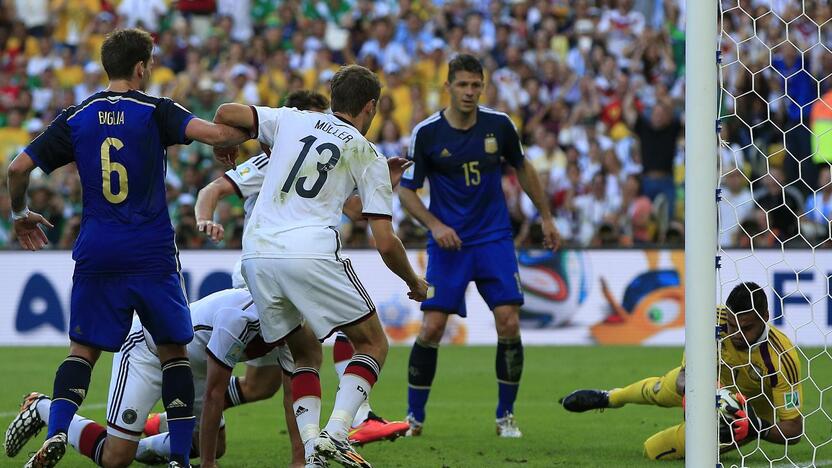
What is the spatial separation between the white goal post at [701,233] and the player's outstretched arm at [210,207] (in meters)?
2.31

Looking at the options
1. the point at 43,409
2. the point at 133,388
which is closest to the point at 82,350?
the point at 133,388

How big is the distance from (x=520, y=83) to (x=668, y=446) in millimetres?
11709

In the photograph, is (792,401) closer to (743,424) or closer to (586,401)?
(743,424)

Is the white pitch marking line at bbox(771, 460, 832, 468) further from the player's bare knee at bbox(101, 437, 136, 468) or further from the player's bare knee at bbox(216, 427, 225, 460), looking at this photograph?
the player's bare knee at bbox(101, 437, 136, 468)

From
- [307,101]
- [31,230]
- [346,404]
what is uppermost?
[307,101]

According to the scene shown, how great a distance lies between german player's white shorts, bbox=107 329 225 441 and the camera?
247 inches

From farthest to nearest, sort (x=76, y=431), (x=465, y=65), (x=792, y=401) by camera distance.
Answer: (x=465, y=65), (x=792, y=401), (x=76, y=431)

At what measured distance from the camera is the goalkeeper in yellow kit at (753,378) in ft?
22.2

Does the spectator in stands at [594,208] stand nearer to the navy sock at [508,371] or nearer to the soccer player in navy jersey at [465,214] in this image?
the soccer player in navy jersey at [465,214]

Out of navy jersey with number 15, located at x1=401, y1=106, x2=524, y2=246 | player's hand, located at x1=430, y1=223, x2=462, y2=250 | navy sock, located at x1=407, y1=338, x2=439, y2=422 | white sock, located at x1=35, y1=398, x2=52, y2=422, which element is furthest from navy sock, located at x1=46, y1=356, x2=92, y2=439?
navy jersey with number 15, located at x1=401, y1=106, x2=524, y2=246

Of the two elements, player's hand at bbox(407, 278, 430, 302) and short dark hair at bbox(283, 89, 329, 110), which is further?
short dark hair at bbox(283, 89, 329, 110)

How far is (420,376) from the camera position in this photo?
8367mm

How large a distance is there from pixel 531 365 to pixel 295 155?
→ 23.1 ft

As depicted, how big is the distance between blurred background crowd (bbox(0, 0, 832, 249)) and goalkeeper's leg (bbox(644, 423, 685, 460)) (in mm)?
7756
